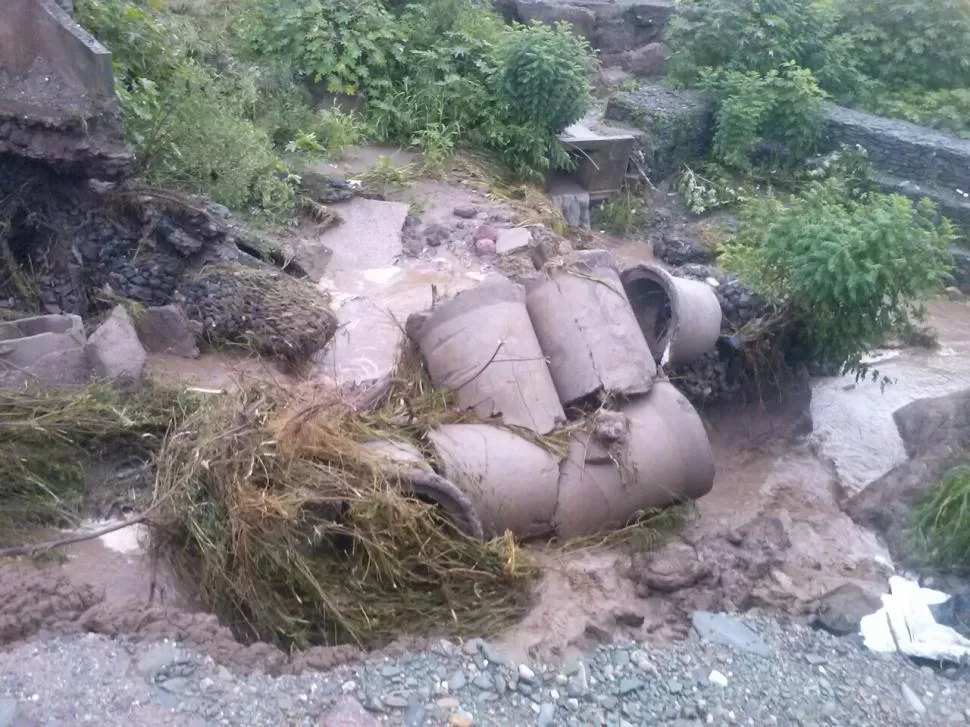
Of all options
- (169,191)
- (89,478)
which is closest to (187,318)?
(169,191)

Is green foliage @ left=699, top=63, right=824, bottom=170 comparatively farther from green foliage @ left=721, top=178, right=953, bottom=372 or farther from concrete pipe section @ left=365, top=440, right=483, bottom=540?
concrete pipe section @ left=365, top=440, right=483, bottom=540

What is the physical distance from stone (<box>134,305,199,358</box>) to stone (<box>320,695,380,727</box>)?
9.08ft

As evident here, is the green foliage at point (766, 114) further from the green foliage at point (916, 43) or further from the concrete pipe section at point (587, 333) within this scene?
the concrete pipe section at point (587, 333)

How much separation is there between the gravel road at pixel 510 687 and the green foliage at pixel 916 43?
29.8 ft

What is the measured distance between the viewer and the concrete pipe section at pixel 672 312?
6148mm

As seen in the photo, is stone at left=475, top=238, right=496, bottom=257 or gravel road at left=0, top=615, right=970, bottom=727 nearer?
gravel road at left=0, top=615, right=970, bottom=727

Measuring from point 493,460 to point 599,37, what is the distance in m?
8.73

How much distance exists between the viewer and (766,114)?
35.0 feet

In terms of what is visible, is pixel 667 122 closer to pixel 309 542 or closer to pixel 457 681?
pixel 309 542

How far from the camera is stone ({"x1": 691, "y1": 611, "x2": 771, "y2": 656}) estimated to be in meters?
4.52

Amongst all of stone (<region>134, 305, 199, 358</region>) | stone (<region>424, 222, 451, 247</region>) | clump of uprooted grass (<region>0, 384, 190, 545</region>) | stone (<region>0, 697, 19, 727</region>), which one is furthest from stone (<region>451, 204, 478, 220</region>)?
stone (<region>0, 697, 19, 727</region>)

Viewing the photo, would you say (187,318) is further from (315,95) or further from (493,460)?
(315,95)

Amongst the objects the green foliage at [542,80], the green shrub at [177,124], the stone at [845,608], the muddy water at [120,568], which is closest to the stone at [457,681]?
the muddy water at [120,568]

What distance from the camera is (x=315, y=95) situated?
9.61 m
